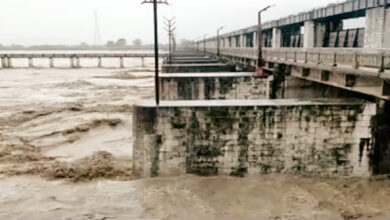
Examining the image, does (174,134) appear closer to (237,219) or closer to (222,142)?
(222,142)

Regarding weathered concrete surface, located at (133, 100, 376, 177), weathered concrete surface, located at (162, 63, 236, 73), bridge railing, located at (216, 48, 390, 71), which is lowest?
weathered concrete surface, located at (133, 100, 376, 177)

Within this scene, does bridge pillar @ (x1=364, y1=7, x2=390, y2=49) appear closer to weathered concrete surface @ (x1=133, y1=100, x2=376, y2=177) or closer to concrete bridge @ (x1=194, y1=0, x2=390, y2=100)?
concrete bridge @ (x1=194, y1=0, x2=390, y2=100)

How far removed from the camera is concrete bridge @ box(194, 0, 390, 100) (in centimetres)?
1014

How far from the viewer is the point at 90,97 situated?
99.5ft

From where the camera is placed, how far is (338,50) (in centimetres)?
1256

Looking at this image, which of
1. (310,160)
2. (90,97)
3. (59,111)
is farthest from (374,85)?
(90,97)

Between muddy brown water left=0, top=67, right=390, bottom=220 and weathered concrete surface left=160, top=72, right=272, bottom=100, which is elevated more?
weathered concrete surface left=160, top=72, right=272, bottom=100

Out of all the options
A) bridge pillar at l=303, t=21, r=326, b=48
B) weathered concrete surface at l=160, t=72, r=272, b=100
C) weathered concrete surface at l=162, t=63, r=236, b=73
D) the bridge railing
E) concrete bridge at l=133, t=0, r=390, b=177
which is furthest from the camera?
weathered concrete surface at l=162, t=63, r=236, b=73

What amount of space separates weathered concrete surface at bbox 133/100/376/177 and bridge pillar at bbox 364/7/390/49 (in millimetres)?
7231

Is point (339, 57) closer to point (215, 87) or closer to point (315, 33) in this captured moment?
point (215, 87)

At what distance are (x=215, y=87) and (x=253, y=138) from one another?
8.23 m

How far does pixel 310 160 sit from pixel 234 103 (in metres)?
3.09

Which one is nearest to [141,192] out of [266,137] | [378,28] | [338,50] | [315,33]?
[266,137]

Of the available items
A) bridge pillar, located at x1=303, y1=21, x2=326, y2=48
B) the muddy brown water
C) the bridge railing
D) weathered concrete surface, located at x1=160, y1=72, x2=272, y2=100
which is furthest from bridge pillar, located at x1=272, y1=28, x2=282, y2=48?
the muddy brown water
